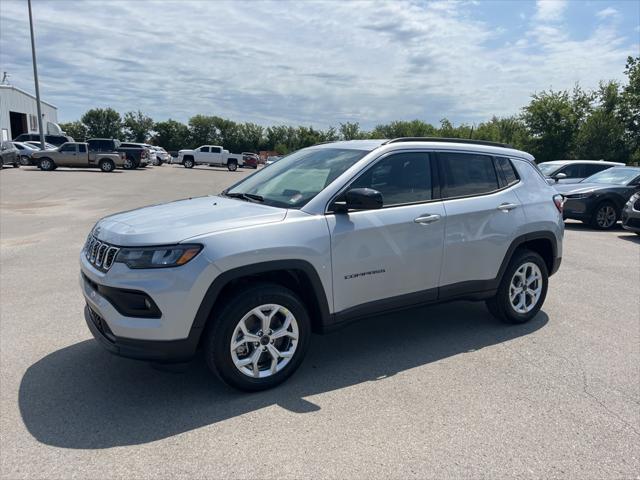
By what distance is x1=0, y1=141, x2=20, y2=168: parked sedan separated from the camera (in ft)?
97.2

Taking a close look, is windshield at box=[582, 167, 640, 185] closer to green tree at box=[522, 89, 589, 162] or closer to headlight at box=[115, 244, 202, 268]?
headlight at box=[115, 244, 202, 268]

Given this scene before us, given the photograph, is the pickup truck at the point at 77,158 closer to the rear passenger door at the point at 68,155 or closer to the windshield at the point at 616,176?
the rear passenger door at the point at 68,155

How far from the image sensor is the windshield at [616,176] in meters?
12.9

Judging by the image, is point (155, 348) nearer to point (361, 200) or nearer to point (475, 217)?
point (361, 200)

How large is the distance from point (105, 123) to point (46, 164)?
228 ft

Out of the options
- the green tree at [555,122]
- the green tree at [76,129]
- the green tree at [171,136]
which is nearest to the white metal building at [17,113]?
the green tree at [171,136]

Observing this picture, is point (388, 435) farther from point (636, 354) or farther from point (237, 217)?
point (636, 354)

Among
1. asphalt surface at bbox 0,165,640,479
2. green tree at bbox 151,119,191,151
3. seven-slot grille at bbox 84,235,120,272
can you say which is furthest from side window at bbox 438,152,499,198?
green tree at bbox 151,119,191,151

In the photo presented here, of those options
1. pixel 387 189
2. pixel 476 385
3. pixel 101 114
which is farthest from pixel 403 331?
pixel 101 114

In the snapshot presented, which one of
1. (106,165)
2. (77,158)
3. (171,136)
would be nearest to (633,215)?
(106,165)

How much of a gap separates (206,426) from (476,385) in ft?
6.56

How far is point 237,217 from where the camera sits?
3664mm

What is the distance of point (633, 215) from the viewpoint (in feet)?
35.0

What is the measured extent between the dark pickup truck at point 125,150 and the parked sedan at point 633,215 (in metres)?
29.9
